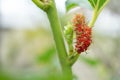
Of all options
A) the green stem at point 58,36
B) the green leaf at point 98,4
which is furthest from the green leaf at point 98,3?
the green stem at point 58,36

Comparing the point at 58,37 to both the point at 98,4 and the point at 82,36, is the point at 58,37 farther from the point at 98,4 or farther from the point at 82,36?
the point at 98,4

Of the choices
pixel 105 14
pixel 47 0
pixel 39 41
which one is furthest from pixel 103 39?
pixel 39 41

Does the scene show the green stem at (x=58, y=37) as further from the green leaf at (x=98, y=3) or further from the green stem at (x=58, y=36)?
the green leaf at (x=98, y=3)

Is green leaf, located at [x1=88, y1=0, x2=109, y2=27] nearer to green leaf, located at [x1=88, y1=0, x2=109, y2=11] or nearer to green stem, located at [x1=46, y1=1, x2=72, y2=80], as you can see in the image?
green leaf, located at [x1=88, y1=0, x2=109, y2=11]

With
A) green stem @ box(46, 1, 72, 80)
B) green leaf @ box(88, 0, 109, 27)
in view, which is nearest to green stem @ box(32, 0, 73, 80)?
green stem @ box(46, 1, 72, 80)

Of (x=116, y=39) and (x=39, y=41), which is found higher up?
(x=116, y=39)

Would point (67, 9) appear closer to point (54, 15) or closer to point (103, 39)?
point (54, 15)

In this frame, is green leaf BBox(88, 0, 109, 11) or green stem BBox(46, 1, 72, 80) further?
green leaf BBox(88, 0, 109, 11)

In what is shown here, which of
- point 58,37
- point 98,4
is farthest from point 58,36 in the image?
point 98,4

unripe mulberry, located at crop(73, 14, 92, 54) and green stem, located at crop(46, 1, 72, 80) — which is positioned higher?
green stem, located at crop(46, 1, 72, 80)
